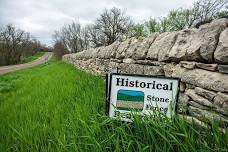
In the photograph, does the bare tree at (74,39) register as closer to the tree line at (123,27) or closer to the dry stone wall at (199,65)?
the tree line at (123,27)

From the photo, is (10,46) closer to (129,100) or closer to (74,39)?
(74,39)

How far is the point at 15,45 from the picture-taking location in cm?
5097

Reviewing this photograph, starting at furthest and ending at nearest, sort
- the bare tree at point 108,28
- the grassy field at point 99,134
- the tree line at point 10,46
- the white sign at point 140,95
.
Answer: the tree line at point 10,46 < the bare tree at point 108,28 < the white sign at point 140,95 < the grassy field at point 99,134

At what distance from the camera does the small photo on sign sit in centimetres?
230

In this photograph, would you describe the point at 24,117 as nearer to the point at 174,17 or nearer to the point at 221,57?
the point at 221,57

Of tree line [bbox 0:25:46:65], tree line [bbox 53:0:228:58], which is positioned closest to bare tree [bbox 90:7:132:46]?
tree line [bbox 53:0:228:58]

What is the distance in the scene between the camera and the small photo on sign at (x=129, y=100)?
2305mm

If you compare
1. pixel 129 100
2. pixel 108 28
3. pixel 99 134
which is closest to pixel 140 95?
pixel 129 100

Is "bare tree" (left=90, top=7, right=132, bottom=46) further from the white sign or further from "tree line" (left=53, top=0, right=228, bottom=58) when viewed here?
the white sign

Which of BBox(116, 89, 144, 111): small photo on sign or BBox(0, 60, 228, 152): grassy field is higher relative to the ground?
BBox(116, 89, 144, 111): small photo on sign

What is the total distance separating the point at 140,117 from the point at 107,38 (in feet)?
101

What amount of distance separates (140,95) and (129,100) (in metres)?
0.13

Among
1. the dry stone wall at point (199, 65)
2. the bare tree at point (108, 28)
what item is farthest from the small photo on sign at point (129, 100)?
the bare tree at point (108, 28)

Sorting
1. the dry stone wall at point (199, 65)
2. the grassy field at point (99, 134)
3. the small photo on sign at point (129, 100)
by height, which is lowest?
the grassy field at point (99, 134)
